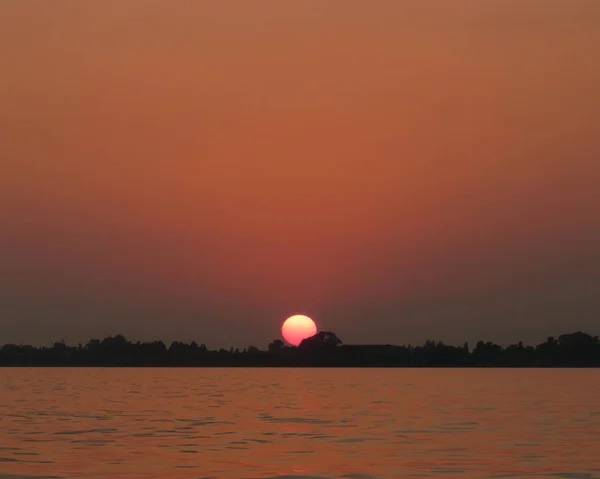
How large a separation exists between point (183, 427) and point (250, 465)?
598 inches

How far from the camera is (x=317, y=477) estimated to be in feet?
104

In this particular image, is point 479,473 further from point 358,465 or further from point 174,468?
point 174,468

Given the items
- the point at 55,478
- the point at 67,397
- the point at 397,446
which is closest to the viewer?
the point at 55,478

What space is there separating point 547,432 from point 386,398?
110 feet

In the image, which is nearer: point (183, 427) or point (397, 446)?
point (397, 446)

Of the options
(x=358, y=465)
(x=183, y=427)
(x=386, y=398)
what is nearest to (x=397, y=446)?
(x=358, y=465)

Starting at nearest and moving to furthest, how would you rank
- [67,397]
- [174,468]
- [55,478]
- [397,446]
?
1. [55,478]
2. [174,468]
3. [397,446]
4. [67,397]

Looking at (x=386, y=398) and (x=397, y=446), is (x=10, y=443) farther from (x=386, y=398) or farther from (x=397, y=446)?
(x=386, y=398)

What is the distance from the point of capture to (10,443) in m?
41.1

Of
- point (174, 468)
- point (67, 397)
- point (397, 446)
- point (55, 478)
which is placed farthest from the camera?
point (67, 397)

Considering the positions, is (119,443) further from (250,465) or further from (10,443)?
(250,465)

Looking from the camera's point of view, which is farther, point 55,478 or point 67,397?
point 67,397

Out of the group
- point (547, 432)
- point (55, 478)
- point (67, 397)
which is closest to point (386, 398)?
point (67, 397)

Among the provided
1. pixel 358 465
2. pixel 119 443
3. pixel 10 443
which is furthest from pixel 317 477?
pixel 10 443
